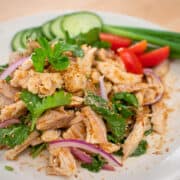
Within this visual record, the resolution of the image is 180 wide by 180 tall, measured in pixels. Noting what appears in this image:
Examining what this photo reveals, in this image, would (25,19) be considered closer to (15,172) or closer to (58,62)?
(58,62)

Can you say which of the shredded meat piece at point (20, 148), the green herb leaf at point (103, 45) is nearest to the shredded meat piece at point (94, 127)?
the shredded meat piece at point (20, 148)

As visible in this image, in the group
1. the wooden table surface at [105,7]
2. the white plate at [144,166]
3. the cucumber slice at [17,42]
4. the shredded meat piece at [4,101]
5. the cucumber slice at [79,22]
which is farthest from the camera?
the wooden table surface at [105,7]

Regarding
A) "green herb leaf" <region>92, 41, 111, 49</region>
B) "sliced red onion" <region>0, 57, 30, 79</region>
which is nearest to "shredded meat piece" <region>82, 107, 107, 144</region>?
"sliced red onion" <region>0, 57, 30, 79</region>

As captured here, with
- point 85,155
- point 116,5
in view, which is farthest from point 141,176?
point 116,5

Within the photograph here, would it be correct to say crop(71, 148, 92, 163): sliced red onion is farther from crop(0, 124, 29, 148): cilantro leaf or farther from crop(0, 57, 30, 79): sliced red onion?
crop(0, 57, 30, 79): sliced red onion

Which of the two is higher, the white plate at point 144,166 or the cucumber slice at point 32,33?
the cucumber slice at point 32,33

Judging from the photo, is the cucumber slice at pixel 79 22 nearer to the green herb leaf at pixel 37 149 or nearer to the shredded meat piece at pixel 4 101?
the shredded meat piece at pixel 4 101

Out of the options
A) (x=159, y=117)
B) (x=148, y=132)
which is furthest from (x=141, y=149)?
(x=159, y=117)

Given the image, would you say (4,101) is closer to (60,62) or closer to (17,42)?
(60,62)
